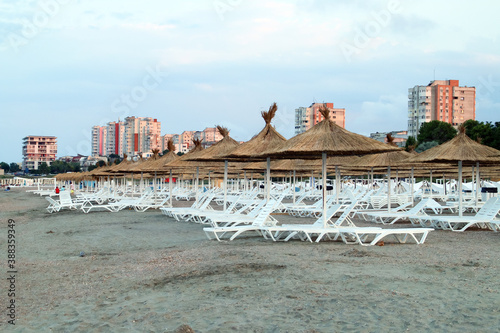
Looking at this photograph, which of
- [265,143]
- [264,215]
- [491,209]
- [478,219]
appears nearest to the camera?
[264,215]

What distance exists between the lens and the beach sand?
13.5ft

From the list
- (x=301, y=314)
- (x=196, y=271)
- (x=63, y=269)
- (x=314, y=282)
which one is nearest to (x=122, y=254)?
(x=63, y=269)

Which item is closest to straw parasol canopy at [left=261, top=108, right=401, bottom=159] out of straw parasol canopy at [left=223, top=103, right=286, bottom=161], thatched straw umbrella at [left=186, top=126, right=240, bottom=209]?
straw parasol canopy at [left=223, top=103, right=286, bottom=161]

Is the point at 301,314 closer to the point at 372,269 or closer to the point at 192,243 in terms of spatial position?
the point at 372,269

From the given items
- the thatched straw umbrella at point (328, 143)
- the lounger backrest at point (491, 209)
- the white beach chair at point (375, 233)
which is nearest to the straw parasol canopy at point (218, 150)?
the thatched straw umbrella at point (328, 143)

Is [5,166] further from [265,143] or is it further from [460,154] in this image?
[460,154]

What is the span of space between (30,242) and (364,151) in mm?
6527

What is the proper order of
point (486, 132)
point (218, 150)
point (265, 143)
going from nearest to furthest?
point (265, 143) → point (218, 150) → point (486, 132)

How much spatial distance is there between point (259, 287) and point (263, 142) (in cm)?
751

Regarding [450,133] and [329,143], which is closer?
[329,143]

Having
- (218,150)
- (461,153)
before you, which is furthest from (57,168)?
(461,153)

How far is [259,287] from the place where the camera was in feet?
16.8

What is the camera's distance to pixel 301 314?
13.9 ft

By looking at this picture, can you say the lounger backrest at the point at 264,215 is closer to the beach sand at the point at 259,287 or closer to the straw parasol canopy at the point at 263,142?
the beach sand at the point at 259,287
